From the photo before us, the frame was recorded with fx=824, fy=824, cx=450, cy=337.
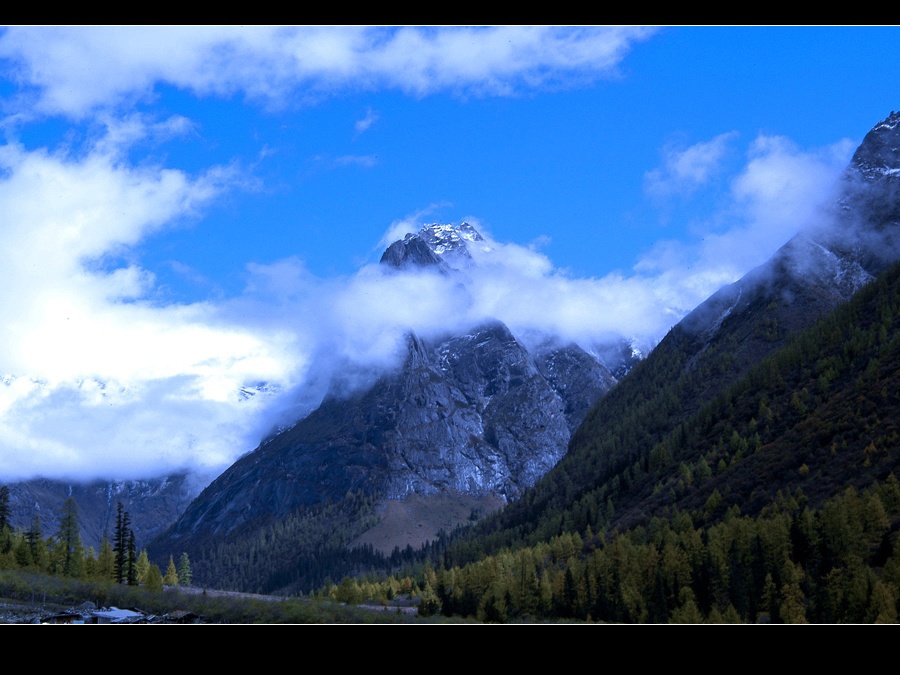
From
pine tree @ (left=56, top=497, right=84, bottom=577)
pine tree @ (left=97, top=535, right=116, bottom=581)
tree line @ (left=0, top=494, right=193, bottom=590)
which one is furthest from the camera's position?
pine tree @ (left=97, top=535, right=116, bottom=581)

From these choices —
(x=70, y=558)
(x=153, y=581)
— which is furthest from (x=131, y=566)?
(x=70, y=558)

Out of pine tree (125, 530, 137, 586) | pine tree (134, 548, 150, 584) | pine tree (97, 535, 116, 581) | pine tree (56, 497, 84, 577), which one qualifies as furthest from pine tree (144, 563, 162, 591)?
pine tree (56, 497, 84, 577)

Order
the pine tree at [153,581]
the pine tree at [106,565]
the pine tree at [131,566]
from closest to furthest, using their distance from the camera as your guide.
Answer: the pine tree at [131,566], the pine tree at [153,581], the pine tree at [106,565]

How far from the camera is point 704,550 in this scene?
453ft

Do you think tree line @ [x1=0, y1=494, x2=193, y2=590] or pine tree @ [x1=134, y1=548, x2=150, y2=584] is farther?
pine tree @ [x1=134, y1=548, x2=150, y2=584]

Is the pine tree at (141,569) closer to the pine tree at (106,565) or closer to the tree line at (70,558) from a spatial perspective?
the tree line at (70,558)

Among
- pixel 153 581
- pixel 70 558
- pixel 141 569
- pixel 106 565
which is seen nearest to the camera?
pixel 70 558

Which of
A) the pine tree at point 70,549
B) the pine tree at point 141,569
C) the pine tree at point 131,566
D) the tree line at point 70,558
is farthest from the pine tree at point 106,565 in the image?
the pine tree at point 141,569

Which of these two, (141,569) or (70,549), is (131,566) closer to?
(70,549)

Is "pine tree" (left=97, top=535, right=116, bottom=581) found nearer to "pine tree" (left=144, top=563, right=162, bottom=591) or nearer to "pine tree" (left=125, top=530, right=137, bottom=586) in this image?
"pine tree" (left=125, top=530, right=137, bottom=586)
